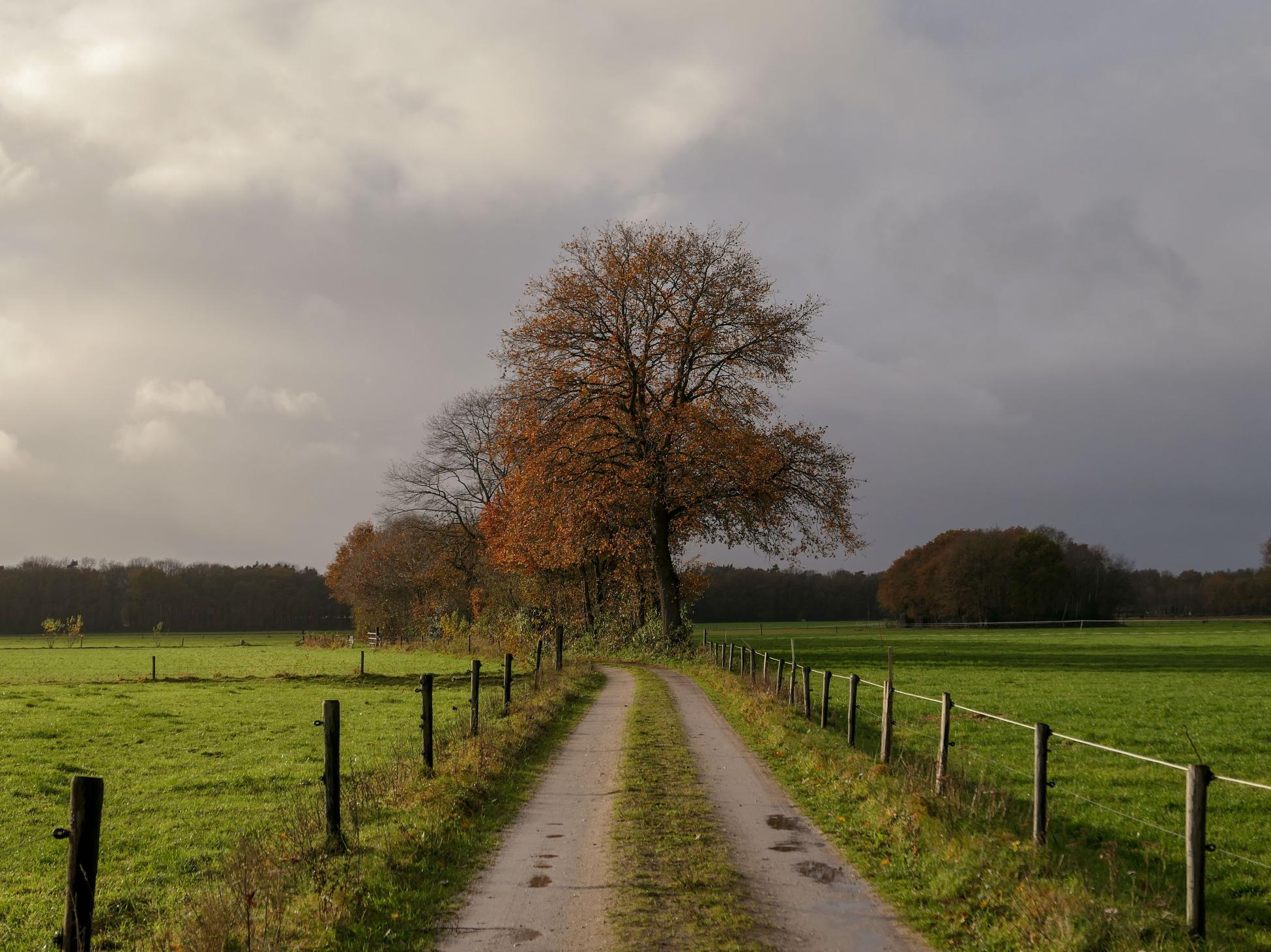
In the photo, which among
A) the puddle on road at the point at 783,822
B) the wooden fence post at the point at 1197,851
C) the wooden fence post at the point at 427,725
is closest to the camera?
the wooden fence post at the point at 1197,851

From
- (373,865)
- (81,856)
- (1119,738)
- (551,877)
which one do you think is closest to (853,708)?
(1119,738)

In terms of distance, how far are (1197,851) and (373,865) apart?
22.4ft

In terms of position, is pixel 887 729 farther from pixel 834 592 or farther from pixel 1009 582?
pixel 834 592

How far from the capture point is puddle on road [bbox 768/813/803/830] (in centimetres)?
1041

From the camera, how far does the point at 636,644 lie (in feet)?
139

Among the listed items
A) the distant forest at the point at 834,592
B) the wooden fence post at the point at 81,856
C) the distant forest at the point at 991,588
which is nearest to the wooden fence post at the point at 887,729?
the wooden fence post at the point at 81,856

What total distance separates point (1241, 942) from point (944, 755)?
4.76 meters

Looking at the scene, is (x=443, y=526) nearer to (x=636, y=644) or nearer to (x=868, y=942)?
(x=636, y=644)

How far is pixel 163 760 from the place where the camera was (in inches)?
746

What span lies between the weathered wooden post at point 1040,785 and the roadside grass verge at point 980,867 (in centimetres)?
22

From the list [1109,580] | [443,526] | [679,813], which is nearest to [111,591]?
[443,526]

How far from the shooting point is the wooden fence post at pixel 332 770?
9.44m

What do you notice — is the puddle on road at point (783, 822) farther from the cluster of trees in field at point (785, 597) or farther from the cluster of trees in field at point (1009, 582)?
the cluster of trees in field at point (785, 597)

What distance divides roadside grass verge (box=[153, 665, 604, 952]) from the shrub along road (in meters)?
0.37
